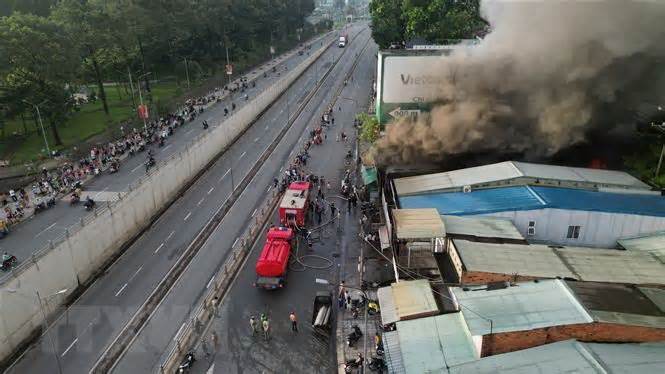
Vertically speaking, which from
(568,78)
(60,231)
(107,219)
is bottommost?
(60,231)

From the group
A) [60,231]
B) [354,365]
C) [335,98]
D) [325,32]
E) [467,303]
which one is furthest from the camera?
[325,32]

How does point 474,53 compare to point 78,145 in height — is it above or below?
above

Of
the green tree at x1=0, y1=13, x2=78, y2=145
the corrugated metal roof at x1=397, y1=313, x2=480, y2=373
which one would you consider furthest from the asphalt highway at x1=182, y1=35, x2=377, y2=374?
the green tree at x1=0, y1=13, x2=78, y2=145

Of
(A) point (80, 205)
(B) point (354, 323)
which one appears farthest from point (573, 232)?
(A) point (80, 205)

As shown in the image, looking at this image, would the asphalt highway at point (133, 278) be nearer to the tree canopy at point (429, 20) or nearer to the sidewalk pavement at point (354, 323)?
the sidewalk pavement at point (354, 323)

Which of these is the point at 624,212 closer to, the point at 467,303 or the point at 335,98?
the point at 467,303

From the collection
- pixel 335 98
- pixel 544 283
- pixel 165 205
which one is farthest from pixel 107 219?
pixel 335 98

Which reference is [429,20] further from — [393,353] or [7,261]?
[393,353]
